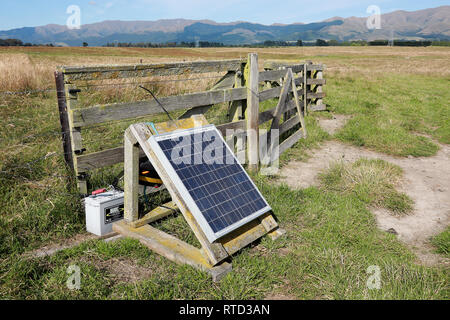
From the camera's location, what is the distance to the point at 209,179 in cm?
405

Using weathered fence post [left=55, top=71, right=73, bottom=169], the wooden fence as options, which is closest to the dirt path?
the wooden fence

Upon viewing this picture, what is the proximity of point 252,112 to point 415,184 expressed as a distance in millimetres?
3221

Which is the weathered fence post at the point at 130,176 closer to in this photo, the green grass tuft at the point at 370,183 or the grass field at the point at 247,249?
the grass field at the point at 247,249

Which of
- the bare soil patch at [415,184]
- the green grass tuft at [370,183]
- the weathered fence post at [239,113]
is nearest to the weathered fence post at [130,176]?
the weathered fence post at [239,113]

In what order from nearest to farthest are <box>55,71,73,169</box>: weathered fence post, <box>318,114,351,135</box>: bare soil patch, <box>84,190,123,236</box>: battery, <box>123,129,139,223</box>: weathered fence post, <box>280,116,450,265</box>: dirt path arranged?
<box>123,129,139,223</box>: weathered fence post
<box>55,71,73,169</box>: weathered fence post
<box>84,190,123,236</box>: battery
<box>280,116,450,265</box>: dirt path
<box>318,114,351,135</box>: bare soil patch

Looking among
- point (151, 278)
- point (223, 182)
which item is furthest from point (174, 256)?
point (223, 182)

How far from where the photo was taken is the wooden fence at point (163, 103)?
4230 millimetres

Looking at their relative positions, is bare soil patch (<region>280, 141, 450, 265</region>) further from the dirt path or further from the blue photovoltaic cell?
the blue photovoltaic cell

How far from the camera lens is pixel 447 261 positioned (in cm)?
400

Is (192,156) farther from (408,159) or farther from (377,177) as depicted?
(408,159)

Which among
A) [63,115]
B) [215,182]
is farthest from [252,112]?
[63,115]

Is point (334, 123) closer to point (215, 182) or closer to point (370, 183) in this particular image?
point (370, 183)

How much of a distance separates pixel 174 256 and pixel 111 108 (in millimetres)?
1974

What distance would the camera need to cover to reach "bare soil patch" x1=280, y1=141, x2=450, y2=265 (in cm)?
468
